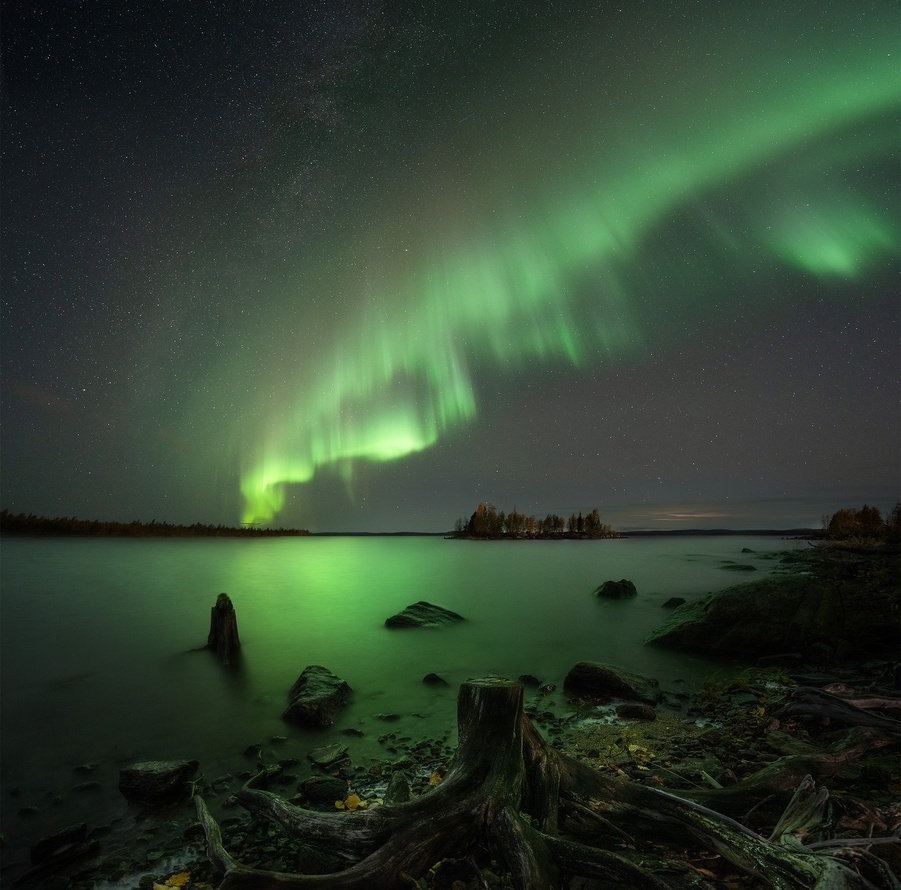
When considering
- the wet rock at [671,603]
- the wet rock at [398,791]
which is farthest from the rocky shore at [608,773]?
the wet rock at [671,603]

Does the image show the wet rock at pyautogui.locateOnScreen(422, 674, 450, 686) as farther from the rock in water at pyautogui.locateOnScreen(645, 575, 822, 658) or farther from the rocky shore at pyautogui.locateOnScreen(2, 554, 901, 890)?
the rock in water at pyautogui.locateOnScreen(645, 575, 822, 658)

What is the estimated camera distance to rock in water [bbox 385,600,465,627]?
1898 cm

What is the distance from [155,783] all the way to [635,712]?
25.4 feet

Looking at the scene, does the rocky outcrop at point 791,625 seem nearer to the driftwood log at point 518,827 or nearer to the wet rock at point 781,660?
the wet rock at point 781,660

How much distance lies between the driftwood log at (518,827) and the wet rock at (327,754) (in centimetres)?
284

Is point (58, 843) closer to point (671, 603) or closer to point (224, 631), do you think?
point (224, 631)

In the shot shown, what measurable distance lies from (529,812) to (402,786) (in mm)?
1425

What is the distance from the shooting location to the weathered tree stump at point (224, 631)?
14617mm

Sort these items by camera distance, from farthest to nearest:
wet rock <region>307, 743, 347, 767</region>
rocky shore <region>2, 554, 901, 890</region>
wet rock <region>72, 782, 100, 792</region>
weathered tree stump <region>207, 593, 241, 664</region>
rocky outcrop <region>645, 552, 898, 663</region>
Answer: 1. weathered tree stump <region>207, 593, 241, 664</region>
2. rocky outcrop <region>645, 552, 898, 663</region>
3. wet rock <region>307, 743, 347, 767</region>
4. wet rock <region>72, 782, 100, 792</region>
5. rocky shore <region>2, 554, 901, 890</region>

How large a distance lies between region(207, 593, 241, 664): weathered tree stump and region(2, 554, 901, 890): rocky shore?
751 cm

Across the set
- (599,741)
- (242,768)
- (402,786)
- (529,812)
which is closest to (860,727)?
(599,741)

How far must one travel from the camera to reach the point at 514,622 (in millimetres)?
20672

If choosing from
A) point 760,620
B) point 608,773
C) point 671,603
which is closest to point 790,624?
point 760,620

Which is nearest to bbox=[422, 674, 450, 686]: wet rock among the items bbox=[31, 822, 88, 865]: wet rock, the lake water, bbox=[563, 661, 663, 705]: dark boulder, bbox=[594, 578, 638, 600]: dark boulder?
the lake water
